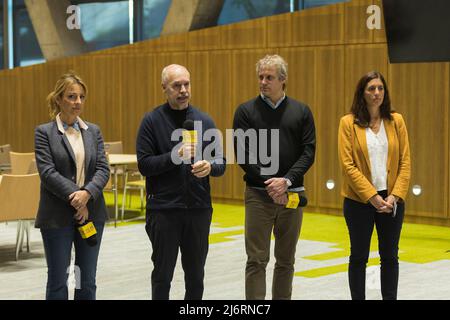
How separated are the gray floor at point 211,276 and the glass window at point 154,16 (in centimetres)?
666

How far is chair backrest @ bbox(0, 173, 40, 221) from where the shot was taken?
8578mm

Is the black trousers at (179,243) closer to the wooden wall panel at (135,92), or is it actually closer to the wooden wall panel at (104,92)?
the wooden wall panel at (135,92)

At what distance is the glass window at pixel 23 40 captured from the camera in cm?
1848

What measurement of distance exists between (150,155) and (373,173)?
1.52 m

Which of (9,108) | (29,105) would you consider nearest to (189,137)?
(29,105)

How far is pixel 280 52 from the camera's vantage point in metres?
12.6

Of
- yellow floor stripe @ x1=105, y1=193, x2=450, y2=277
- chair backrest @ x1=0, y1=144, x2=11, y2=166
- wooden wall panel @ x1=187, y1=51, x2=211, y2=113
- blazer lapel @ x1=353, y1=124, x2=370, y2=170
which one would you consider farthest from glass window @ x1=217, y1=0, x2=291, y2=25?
blazer lapel @ x1=353, y1=124, x2=370, y2=170

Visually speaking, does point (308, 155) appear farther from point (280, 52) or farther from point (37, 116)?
point (37, 116)

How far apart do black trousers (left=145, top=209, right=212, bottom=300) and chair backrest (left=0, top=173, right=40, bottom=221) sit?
360 centimetres

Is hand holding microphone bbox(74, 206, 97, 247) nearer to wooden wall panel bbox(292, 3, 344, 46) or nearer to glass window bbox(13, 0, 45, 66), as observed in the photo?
wooden wall panel bbox(292, 3, 344, 46)

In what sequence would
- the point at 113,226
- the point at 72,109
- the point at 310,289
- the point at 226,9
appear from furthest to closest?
the point at 226,9 < the point at 113,226 < the point at 310,289 < the point at 72,109

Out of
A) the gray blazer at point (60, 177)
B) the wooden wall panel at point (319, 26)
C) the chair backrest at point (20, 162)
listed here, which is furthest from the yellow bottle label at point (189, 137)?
the wooden wall panel at point (319, 26)

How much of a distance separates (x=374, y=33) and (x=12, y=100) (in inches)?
312
